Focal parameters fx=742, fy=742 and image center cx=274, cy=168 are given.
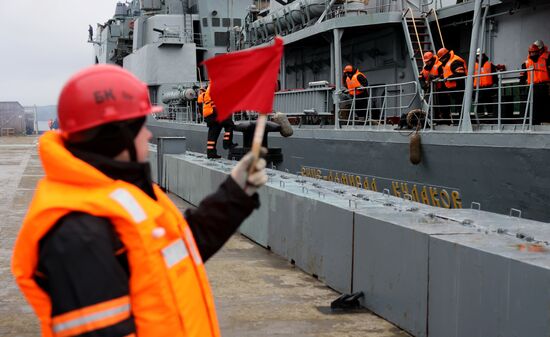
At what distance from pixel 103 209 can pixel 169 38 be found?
28.0m

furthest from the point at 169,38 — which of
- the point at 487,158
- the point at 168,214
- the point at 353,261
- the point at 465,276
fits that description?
the point at 168,214

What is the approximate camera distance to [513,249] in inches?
185

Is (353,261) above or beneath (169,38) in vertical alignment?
beneath

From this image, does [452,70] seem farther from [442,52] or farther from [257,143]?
[257,143]

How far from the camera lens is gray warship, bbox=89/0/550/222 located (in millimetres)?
9984

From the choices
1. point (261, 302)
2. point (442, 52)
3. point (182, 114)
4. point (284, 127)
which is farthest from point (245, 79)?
point (182, 114)

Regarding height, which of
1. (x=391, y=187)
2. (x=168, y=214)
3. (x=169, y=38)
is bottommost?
(x=391, y=187)

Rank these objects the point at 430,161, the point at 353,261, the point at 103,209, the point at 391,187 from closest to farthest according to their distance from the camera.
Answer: the point at 103,209
the point at 353,261
the point at 430,161
the point at 391,187

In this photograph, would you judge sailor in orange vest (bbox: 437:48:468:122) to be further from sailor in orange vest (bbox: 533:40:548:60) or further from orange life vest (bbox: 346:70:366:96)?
orange life vest (bbox: 346:70:366:96)

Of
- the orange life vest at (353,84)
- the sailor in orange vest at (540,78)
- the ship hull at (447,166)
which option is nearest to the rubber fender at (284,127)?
the ship hull at (447,166)

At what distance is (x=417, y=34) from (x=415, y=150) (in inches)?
182

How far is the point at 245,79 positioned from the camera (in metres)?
2.74

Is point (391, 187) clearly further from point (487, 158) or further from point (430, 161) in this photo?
point (487, 158)

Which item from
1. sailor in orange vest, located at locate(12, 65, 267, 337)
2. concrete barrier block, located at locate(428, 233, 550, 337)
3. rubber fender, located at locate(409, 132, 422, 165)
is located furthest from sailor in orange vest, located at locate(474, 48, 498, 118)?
sailor in orange vest, located at locate(12, 65, 267, 337)
